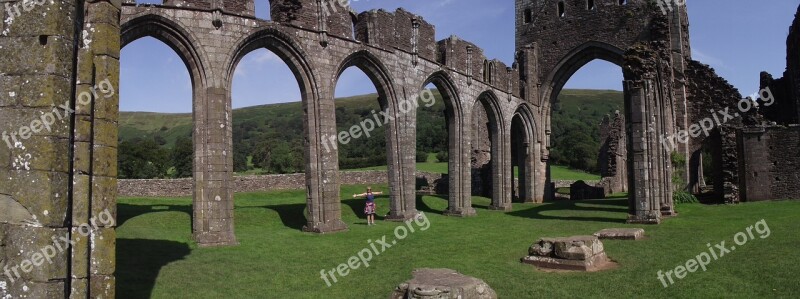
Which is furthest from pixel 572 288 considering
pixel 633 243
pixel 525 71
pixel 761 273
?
pixel 525 71

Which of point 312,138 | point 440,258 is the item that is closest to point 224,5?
point 312,138

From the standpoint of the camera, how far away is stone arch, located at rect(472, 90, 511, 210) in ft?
71.8

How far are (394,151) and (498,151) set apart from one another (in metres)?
7.08

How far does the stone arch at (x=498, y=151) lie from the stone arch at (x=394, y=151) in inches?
219

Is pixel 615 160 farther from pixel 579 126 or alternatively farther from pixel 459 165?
pixel 579 126

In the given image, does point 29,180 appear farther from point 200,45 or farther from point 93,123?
point 200,45

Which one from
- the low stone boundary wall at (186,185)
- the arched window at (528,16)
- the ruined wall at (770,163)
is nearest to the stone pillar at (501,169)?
the arched window at (528,16)

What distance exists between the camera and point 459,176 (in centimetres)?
1916

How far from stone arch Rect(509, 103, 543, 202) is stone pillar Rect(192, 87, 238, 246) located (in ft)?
54.3

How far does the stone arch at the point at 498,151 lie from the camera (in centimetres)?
2189

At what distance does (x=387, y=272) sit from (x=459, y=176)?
1084 cm

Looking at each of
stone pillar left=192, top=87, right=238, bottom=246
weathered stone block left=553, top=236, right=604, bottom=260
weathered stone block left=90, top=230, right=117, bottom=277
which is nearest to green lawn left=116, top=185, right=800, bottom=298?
weathered stone block left=553, top=236, right=604, bottom=260

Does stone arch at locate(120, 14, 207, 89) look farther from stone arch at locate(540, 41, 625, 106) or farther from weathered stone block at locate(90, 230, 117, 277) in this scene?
stone arch at locate(540, 41, 625, 106)

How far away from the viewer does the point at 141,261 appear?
8.77m
